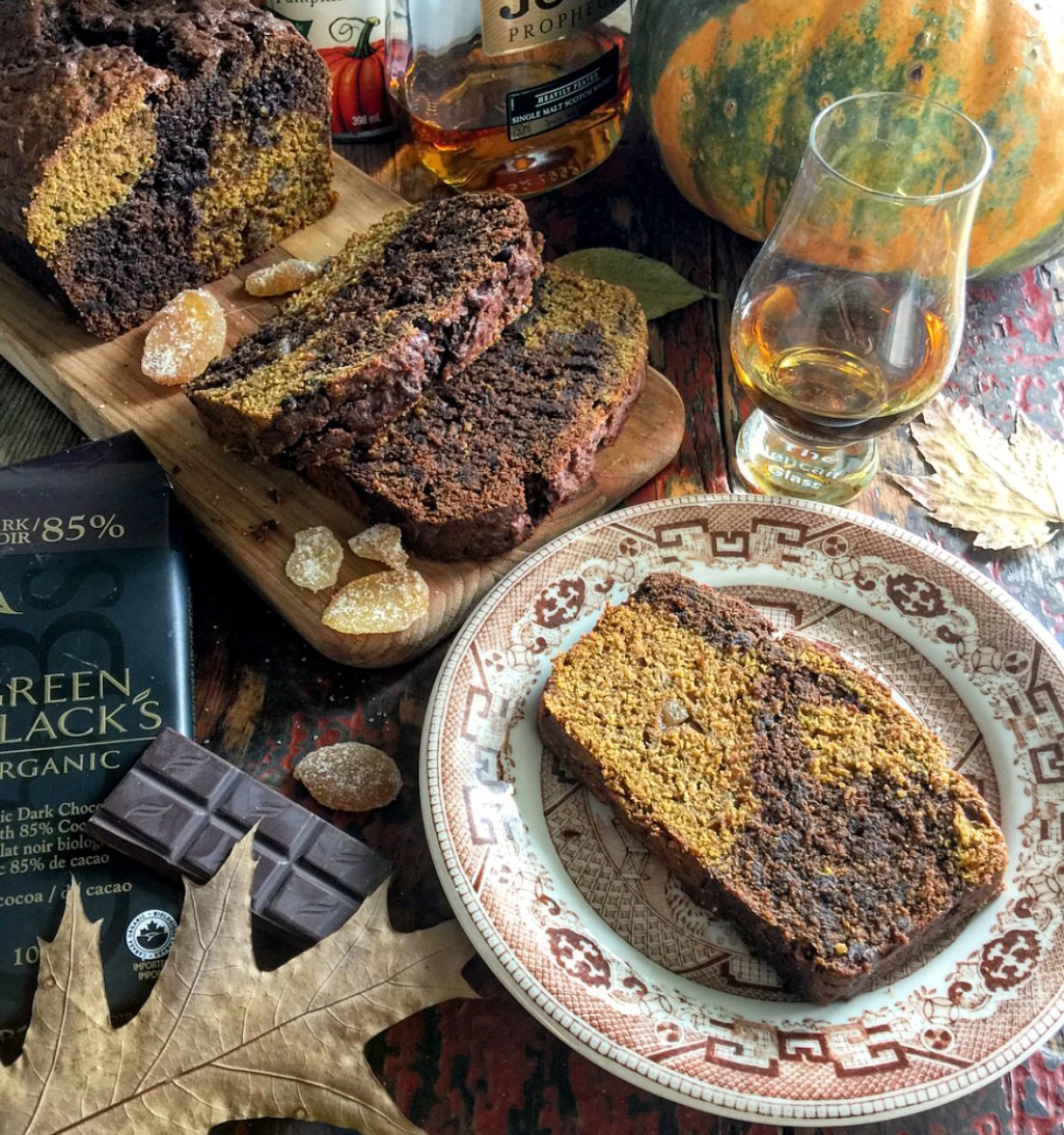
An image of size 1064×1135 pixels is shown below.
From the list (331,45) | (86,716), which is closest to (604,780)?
(86,716)

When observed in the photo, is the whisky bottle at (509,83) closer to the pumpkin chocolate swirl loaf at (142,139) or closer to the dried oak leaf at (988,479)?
the pumpkin chocolate swirl loaf at (142,139)

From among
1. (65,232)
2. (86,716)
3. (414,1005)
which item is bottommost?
(414,1005)

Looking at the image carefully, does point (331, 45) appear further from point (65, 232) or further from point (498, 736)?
point (498, 736)

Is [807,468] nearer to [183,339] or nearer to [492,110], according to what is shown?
[492,110]

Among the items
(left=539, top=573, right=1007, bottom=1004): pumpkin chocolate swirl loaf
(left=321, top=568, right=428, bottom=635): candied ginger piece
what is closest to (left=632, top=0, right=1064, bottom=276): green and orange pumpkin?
(left=539, top=573, right=1007, bottom=1004): pumpkin chocolate swirl loaf

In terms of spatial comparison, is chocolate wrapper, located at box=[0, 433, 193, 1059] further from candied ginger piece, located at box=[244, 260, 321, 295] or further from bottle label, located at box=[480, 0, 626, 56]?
bottle label, located at box=[480, 0, 626, 56]

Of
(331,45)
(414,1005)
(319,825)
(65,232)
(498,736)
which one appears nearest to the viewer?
(414,1005)
